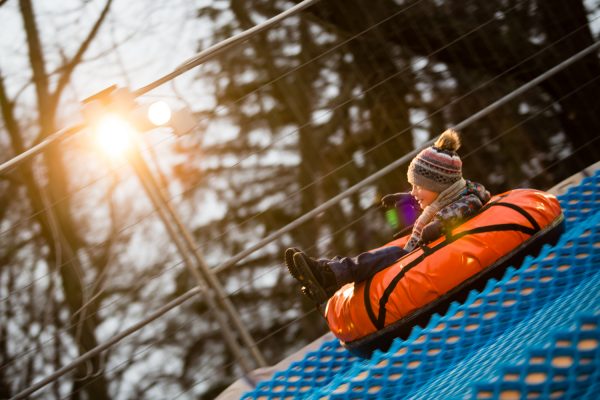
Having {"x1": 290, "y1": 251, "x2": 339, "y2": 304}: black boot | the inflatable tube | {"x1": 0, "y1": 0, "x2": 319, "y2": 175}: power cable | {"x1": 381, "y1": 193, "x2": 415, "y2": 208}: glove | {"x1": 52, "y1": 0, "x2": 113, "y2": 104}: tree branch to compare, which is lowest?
the inflatable tube

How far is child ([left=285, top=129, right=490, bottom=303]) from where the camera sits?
2.02 metres

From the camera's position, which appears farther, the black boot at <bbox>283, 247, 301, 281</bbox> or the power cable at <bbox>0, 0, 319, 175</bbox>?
the power cable at <bbox>0, 0, 319, 175</bbox>

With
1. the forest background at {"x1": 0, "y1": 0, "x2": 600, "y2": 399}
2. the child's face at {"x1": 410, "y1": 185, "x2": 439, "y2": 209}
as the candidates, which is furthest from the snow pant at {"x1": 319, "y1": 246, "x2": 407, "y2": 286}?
the forest background at {"x1": 0, "y1": 0, "x2": 600, "y2": 399}

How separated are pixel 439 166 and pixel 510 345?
0.94m

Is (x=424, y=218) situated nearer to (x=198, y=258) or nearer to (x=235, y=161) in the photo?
(x=198, y=258)

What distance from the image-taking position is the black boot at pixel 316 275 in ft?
6.55

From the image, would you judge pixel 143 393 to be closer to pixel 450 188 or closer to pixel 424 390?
pixel 450 188

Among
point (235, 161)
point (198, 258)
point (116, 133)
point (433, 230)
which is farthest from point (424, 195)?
point (235, 161)

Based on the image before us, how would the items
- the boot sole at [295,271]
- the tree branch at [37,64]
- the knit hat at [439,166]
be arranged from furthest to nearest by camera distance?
the tree branch at [37,64] < the knit hat at [439,166] < the boot sole at [295,271]

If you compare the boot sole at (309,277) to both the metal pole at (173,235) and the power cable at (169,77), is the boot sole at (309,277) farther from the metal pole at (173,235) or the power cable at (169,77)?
the power cable at (169,77)

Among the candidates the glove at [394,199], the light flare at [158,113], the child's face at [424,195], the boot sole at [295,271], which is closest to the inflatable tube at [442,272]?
the boot sole at [295,271]

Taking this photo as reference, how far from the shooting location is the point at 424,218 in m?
2.39

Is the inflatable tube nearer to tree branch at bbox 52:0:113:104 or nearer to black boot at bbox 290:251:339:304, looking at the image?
black boot at bbox 290:251:339:304

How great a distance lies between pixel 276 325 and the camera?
18.2 ft
